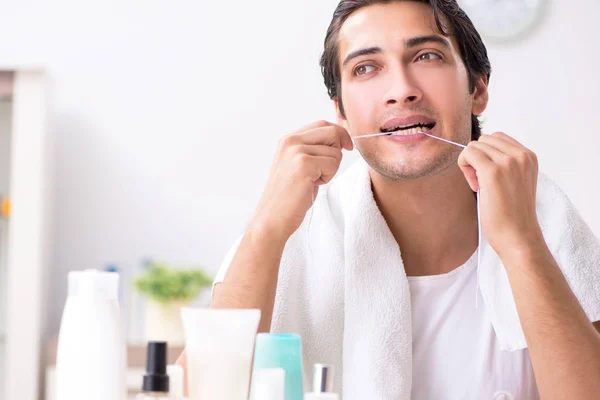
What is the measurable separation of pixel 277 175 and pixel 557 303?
417 millimetres

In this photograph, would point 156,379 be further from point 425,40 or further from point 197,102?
point 197,102

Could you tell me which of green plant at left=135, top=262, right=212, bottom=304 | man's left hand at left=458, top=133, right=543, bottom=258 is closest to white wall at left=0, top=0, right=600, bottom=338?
green plant at left=135, top=262, right=212, bottom=304

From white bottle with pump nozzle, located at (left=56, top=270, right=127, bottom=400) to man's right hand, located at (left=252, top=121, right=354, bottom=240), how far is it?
0.38 m

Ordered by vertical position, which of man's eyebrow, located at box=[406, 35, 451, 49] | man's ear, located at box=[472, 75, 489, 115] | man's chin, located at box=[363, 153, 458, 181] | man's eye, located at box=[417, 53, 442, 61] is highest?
man's eyebrow, located at box=[406, 35, 451, 49]

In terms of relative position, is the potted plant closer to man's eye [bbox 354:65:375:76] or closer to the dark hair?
the dark hair

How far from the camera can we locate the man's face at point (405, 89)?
1.22 m

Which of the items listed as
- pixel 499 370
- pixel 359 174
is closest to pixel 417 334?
pixel 499 370

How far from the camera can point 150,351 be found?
2.27ft

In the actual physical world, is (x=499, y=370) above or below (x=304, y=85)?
below

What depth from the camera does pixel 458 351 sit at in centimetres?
120

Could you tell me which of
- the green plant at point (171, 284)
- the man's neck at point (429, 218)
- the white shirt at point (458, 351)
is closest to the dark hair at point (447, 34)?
the man's neck at point (429, 218)

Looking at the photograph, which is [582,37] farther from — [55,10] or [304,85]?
[55,10]

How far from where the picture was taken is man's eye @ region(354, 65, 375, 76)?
1277mm

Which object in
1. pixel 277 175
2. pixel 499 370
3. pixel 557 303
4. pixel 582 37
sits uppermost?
pixel 582 37
